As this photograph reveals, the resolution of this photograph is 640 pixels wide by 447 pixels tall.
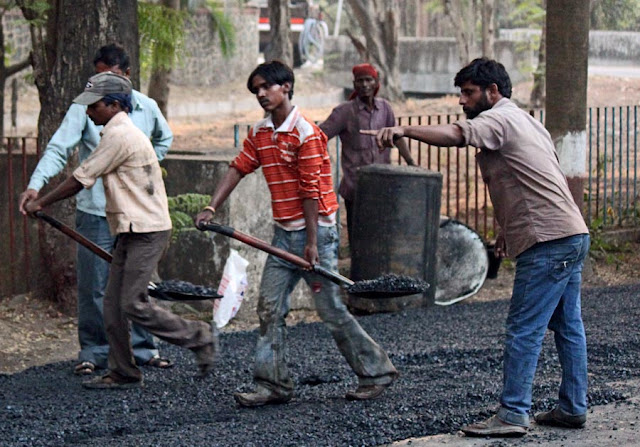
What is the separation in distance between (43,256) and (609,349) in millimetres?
4715

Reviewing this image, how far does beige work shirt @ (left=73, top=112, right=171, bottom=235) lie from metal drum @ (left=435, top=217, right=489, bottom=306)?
14.5ft

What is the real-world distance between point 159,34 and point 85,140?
21.9ft

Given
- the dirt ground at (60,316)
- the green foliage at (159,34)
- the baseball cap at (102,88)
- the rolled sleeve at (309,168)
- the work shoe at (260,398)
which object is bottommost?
the dirt ground at (60,316)

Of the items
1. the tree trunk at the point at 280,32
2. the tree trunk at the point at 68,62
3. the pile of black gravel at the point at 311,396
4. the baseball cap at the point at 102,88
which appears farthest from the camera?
the tree trunk at the point at 280,32

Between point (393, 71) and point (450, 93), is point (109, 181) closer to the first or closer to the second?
point (393, 71)

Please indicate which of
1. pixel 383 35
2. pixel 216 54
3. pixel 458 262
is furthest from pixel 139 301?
pixel 216 54

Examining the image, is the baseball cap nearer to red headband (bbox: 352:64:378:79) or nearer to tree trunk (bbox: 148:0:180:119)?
red headband (bbox: 352:64:378:79)

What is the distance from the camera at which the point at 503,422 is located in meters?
5.58

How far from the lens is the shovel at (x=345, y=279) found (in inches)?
244

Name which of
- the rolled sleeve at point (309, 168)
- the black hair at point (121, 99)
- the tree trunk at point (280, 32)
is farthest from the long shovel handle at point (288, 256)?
the tree trunk at point (280, 32)

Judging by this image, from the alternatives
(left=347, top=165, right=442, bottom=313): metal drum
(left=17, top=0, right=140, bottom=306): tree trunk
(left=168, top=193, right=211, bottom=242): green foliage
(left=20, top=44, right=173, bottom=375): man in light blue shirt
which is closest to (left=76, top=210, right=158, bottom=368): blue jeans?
(left=20, top=44, right=173, bottom=375): man in light blue shirt

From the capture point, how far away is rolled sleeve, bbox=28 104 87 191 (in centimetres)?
695

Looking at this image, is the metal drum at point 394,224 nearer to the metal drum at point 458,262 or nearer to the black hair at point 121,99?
the metal drum at point 458,262

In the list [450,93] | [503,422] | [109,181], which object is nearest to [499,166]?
[503,422]
